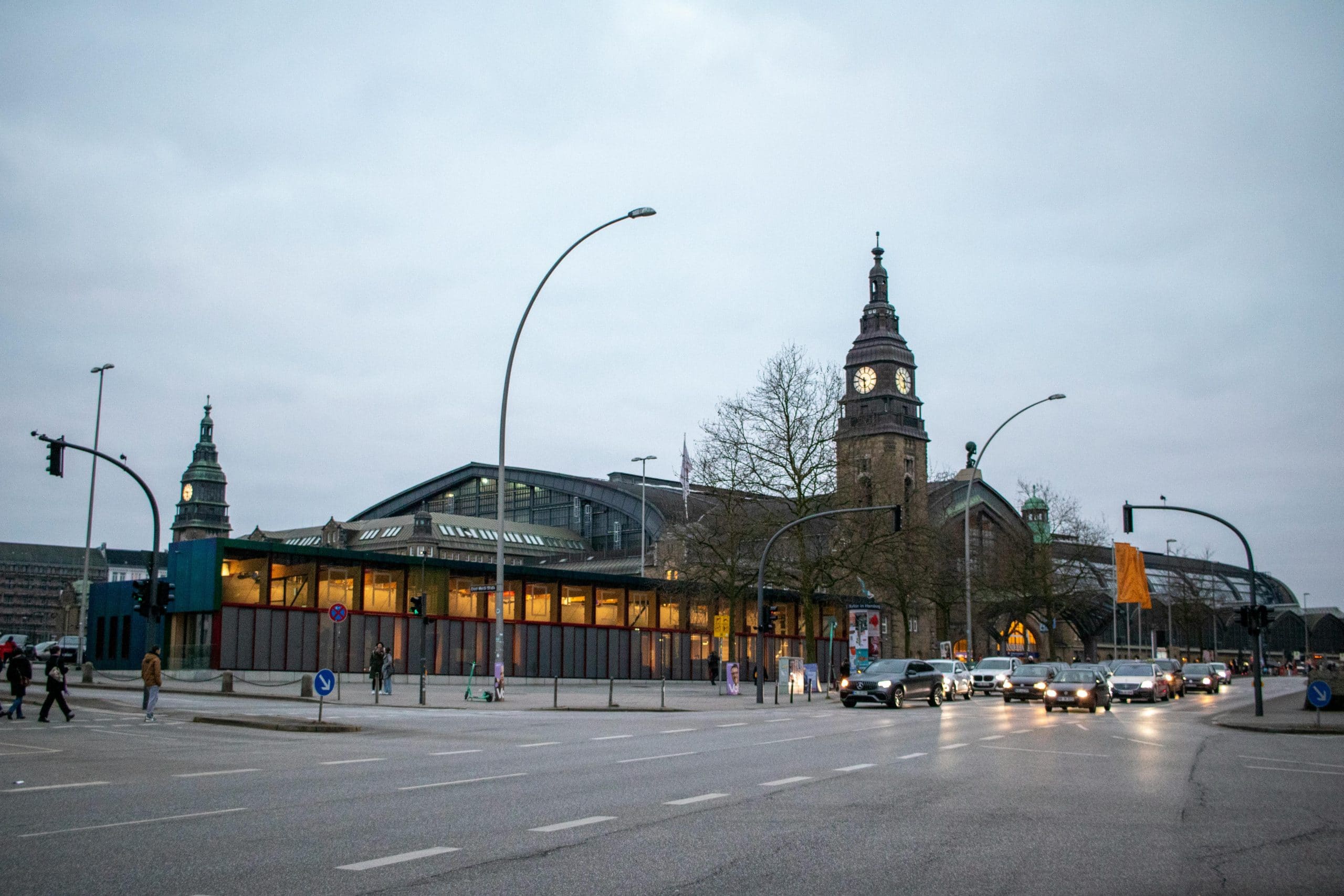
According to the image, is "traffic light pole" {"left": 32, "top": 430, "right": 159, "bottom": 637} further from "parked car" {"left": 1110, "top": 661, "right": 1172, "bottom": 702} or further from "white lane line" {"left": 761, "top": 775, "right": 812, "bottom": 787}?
"parked car" {"left": 1110, "top": 661, "right": 1172, "bottom": 702}

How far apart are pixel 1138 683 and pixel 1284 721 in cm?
1824

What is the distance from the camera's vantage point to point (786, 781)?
555 inches

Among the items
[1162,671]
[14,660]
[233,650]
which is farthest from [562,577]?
[14,660]

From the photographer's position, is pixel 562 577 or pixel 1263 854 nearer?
pixel 1263 854

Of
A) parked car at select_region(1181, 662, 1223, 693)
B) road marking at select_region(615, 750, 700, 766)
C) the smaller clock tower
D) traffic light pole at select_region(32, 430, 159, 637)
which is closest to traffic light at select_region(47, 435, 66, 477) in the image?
traffic light pole at select_region(32, 430, 159, 637)

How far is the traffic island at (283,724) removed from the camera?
74.9 feet

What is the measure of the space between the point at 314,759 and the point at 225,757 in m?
1.23

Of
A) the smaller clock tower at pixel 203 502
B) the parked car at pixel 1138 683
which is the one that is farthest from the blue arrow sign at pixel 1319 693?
the smaller clock tower at pixel 203 502

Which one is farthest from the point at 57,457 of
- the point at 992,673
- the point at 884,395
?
the point at 884,395

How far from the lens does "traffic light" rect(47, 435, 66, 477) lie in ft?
108

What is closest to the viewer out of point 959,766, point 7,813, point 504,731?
point 7,813

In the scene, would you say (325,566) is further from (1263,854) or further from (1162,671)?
(1263,854)

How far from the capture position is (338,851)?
8719 mm

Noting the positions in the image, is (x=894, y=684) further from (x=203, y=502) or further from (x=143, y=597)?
(x=203, y=502)
